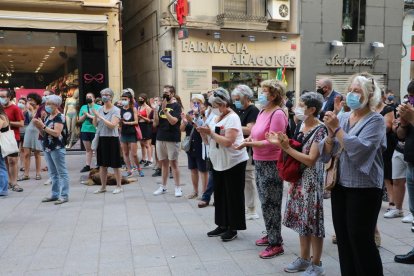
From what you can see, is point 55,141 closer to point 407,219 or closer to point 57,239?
point 57,239

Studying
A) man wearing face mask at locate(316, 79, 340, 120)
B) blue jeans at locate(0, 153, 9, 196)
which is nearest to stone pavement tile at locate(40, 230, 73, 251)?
blue jeans at locate(0, 153, 9, 196)

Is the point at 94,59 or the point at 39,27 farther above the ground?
the point at 39,27

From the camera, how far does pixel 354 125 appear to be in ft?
10.5

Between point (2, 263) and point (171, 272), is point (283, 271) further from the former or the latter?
point (2, 263)

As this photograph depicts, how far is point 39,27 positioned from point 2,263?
933 centimetres

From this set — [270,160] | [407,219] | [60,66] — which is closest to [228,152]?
[270,160]

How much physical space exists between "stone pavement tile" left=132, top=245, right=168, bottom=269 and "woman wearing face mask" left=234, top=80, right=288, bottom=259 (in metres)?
1.09

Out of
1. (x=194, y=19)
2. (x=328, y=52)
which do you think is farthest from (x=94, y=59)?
(x=328, y=52)

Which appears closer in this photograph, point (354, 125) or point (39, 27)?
point (354, 125)

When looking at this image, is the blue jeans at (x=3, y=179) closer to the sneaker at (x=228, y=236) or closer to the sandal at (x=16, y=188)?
the sandal at (x=16, y=188)

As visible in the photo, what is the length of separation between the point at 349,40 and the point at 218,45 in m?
5.91

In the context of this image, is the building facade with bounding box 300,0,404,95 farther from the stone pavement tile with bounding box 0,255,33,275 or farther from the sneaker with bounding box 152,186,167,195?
the stone pavement tile with bounding box 0,255,33,275

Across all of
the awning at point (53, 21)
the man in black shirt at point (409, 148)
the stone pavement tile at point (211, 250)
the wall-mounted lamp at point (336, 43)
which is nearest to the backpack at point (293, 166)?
the man in black shirt at point (409, 148)

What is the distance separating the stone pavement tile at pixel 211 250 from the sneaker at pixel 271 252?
363 mm
